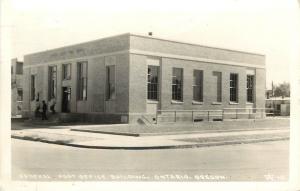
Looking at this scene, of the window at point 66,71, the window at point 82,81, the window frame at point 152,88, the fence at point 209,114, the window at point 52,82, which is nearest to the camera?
the window frame at point 152,88

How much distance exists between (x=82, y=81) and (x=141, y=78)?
4747mm

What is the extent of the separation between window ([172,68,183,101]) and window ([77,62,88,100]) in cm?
532

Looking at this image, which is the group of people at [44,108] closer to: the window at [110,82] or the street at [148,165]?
the window at [110,82]

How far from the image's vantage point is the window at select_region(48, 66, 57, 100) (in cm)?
2938

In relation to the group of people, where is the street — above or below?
below

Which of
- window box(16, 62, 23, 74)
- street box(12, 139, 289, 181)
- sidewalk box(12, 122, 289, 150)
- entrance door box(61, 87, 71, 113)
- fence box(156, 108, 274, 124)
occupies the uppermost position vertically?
window box(16, 62, 23, 74)

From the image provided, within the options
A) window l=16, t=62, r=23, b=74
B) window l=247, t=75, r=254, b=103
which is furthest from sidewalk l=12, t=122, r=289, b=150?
window l=16, t=62, r=23, b=74

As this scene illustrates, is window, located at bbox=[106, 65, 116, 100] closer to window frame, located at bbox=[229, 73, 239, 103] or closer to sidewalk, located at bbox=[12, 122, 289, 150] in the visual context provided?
sidewalk, located at bbox=[12, 122, 289, 150]

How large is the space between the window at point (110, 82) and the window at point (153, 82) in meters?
1.95

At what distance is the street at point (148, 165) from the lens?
8.78 meters

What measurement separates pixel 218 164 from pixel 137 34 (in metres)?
14.0

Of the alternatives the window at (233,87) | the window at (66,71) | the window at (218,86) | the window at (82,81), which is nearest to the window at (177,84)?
the window at (218,86)
